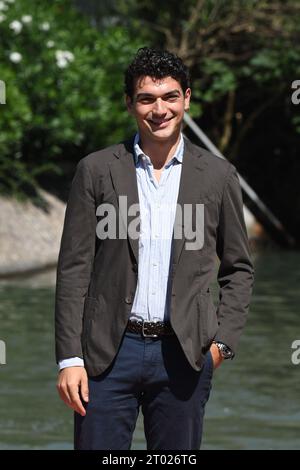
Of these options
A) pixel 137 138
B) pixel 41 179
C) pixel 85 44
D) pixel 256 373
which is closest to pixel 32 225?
pixel 41 179

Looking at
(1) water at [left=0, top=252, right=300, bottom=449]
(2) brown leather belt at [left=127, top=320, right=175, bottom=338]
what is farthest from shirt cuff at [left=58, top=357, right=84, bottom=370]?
(1) water at [left=0, top=252, right=300, bottom=449]

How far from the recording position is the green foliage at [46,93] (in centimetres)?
1984

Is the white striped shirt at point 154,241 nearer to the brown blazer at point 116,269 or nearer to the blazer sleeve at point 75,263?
the brown blazer at point 116,269

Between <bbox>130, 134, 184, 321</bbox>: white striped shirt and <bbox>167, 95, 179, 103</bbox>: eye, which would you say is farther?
<bbox>167, 95, 179, 103</bbox>: eye

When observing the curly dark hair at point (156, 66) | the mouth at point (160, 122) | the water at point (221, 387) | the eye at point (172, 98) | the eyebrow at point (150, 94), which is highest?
the curly dark hair at point (156, 66)

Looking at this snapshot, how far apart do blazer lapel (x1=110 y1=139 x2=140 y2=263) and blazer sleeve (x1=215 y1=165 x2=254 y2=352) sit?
0.29 meters

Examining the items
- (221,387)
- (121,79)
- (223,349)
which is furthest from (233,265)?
(121,79)

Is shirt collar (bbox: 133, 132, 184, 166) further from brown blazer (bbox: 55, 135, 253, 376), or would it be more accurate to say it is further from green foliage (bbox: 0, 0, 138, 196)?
green foliage (bbox: 0, 0, 138, 196)

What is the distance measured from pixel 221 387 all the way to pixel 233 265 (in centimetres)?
520

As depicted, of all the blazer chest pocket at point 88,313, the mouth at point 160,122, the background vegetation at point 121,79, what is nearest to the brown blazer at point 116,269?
the blazer chest pocket at point 88,313

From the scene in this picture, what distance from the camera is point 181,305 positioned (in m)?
4.25

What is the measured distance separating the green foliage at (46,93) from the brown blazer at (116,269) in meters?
15.1

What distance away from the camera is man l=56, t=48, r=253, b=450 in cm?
423

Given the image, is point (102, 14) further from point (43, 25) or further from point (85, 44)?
point (43, 25)
